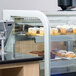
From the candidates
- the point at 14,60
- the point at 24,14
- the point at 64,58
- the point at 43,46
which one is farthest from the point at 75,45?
the point at 14,60

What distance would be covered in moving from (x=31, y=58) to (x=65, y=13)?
728mm

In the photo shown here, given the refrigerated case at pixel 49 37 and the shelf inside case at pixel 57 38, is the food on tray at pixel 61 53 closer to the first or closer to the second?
the refrigerated case at pixel 49 37

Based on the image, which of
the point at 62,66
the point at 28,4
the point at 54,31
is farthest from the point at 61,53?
the point at 28,4

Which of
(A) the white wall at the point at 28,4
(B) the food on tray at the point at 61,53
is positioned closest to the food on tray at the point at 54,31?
(B) the food on tray at the point at 61,53

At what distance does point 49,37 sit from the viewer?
2.31 metres

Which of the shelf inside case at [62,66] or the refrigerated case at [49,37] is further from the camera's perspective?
the shelf inside case at [62,66]

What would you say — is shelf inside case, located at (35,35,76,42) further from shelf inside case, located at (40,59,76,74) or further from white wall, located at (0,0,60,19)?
white wall, located at (0,0,60,19)

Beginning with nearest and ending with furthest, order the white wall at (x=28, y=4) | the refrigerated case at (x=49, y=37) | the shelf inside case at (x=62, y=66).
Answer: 1. the refrigerated case at (x=49, y=37)
2. the shelf inside case at (x=62, y=66)
3. the white wall at (x=28, y=4)

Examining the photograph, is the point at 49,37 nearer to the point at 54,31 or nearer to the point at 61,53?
the point at 54,31

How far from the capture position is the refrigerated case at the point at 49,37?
7.77 ft

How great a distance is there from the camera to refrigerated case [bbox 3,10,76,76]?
237 cm

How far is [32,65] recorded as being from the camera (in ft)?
7.04

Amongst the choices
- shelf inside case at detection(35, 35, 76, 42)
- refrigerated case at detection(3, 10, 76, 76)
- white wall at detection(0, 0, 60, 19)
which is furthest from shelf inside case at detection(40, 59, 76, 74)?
white wall at detection(0, 0, 60, 19)

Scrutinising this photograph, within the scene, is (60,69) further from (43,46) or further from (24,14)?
(24,14)
